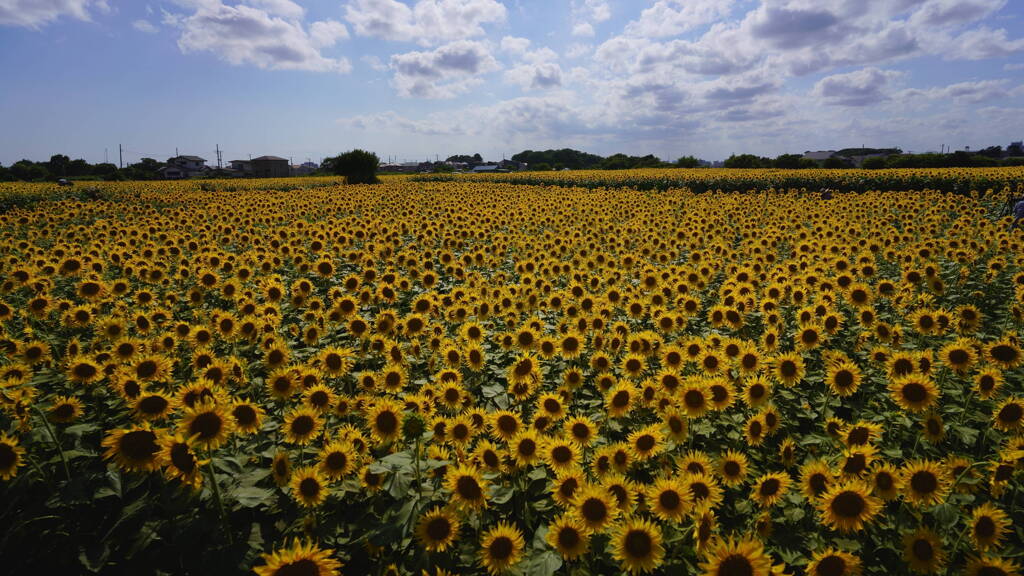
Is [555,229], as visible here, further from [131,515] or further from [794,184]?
[794,184]

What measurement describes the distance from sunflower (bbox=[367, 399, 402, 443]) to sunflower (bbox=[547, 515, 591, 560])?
127cm

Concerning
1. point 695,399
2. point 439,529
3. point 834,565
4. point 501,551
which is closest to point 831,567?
point 834,565

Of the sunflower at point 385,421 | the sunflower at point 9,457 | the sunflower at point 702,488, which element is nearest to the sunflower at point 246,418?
the sunflower at point 385,421

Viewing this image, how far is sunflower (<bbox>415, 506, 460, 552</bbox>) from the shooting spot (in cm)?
277

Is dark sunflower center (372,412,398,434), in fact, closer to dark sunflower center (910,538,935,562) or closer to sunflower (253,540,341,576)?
sunflower (253,540,341,576)

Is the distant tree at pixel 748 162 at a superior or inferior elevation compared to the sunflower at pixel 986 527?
superior

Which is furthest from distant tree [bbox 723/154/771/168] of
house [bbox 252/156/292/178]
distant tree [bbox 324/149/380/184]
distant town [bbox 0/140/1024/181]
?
house [bbox 252/156/292/178]

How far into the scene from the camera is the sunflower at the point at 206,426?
2725mm

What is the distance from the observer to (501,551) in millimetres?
2631

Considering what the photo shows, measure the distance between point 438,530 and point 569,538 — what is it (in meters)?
0.77

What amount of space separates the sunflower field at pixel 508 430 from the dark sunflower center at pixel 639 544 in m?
0.02

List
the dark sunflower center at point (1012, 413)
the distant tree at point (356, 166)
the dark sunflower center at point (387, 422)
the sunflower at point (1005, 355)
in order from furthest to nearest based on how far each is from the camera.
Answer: the distant tree at point (356, 166) → the sunflower at point (1005, 355) → the dark sunflower center at point (1012, 413) → the dark sunflower center at point (387, 422)

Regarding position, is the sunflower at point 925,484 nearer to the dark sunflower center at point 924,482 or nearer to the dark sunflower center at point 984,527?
the dark sunflower center at point 924,482

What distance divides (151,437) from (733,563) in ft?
10.5
